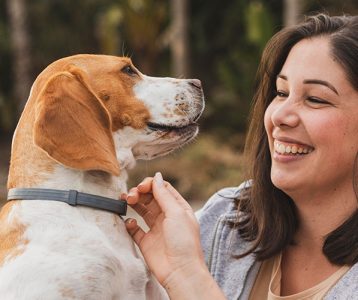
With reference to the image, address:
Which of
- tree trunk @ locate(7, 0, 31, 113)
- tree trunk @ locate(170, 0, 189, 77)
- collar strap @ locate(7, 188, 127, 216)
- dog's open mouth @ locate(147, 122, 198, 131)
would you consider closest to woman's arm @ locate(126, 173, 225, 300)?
collar strap @ locate(7, 188, 127, 216)

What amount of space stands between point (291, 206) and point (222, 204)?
317 mm

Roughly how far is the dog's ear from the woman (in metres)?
0.22

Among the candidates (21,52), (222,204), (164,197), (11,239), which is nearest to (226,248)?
(222,204)

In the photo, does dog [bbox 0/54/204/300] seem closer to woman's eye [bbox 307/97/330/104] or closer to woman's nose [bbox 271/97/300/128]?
woman's nose [bbox 271/97/300/128]

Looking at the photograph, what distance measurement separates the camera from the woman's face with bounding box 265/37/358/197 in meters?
2.46

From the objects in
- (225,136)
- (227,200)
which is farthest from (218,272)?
(225,136)

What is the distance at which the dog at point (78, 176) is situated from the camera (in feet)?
7.73

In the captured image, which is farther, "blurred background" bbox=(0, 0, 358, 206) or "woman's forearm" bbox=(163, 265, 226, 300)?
"blurred background" bbox=(0, 0, 358, 206)

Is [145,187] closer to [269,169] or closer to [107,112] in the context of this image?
[107,112]

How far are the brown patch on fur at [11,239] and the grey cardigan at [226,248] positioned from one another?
83cm

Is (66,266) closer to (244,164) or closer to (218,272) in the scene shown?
(218,272)

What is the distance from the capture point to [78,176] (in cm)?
252

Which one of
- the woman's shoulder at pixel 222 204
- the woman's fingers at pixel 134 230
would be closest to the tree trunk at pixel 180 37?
the woman's shoulder at pixel 222 204

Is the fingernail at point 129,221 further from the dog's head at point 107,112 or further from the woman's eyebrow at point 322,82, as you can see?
the woman's eyebrow at point 322,82
